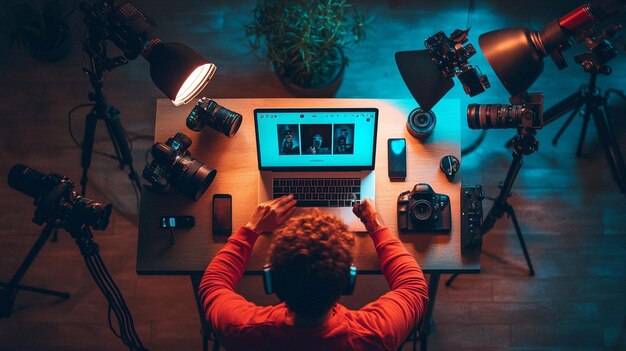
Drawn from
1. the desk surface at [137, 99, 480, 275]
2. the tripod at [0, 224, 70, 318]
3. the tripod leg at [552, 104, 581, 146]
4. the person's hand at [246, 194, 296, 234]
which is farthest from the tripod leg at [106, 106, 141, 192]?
the tripod leg at [552, 104, 581, 146]

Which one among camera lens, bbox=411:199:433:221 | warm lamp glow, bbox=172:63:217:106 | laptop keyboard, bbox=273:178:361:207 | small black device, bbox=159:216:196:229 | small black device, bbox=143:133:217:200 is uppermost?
warm lamp glow, bbox=172:63:217:106

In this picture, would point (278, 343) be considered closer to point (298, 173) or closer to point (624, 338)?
point (298, 173)

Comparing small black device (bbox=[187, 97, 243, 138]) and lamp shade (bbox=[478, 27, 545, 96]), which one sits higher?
lamp shade (bbox=[478, 27, 545, 96])

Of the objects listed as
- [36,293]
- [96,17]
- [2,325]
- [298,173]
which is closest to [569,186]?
[298,173]

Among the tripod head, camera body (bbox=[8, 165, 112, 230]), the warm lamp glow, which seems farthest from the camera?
the warm lamp glow

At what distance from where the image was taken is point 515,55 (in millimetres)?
1802

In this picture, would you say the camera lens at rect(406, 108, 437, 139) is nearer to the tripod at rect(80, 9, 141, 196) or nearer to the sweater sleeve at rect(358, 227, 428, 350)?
the sweater sleeve at rect(358, 227, 428, 350)

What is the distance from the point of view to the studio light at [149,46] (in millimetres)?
1919

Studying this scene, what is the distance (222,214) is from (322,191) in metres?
0.42

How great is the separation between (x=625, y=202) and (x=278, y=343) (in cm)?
232

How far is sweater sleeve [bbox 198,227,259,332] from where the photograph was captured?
176cm

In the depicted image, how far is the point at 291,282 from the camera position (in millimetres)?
1605

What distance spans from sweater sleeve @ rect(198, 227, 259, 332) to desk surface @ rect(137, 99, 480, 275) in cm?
18

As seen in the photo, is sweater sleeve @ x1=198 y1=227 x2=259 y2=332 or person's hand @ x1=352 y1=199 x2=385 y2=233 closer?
sweater sleeve @ x1=198 y1=227 x2=259 y2=332
